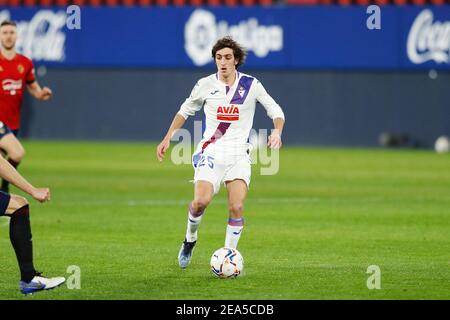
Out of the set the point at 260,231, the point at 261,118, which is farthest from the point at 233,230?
the point at 261,118

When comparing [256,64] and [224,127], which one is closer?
[224,127]

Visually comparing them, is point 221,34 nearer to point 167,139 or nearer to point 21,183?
point 167,139

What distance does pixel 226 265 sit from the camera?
9.95m

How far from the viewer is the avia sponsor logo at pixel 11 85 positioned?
16.5 m

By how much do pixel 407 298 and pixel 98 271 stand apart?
3.04 m

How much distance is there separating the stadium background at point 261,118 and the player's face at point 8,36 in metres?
2.44

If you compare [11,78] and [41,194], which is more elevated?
[11,78]

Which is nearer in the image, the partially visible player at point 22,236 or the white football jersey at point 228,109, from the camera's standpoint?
the partially visible player at point 22,236

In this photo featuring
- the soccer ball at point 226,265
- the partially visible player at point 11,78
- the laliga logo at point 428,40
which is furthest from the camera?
the laliga logo at point 428,40

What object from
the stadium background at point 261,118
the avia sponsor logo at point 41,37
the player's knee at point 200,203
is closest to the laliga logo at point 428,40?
the stadium background at point 261,118

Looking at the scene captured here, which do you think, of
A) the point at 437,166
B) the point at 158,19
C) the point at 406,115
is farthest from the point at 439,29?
the point at 158,19

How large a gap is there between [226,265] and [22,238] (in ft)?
6.25

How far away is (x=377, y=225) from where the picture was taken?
48.2 ft

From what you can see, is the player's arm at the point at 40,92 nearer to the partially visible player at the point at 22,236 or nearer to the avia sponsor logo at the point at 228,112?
the avia sponsor logo at the point at 228,112
